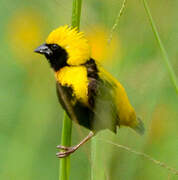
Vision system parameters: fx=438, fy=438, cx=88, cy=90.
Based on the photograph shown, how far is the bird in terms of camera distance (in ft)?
7.47

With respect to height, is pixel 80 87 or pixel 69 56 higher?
pixel 69 56

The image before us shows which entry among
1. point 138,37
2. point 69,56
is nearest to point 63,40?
point 69,56

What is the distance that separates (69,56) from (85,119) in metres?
0.36

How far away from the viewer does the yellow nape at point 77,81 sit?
2316mm

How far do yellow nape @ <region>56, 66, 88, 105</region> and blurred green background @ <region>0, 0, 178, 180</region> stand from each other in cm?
12

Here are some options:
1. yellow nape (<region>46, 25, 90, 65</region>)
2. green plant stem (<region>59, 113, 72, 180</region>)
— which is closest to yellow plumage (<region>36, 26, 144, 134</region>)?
yellow nape (<region>46, 25, 90, 65</region>)

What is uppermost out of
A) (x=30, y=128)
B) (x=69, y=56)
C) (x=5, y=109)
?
(x=69, y=56)

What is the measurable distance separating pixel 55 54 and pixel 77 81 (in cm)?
22

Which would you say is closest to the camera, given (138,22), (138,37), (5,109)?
(138,37)

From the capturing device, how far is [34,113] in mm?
2076

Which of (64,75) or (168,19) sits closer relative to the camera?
(168,19)

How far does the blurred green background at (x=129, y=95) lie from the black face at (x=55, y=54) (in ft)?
0.51

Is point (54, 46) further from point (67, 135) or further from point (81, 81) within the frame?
point (67, 135)

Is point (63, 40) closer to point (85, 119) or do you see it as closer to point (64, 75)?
point (64, 75)
